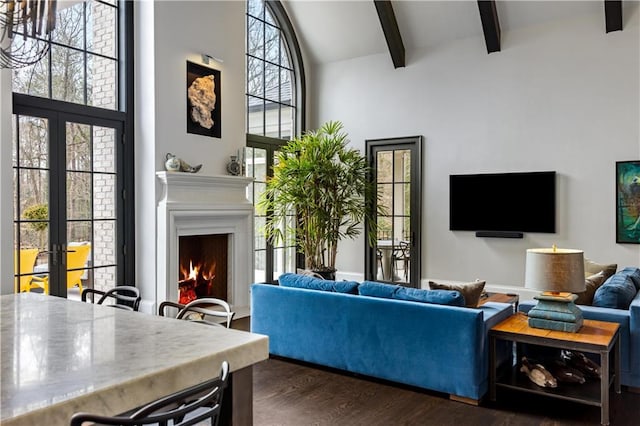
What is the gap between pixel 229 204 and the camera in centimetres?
625

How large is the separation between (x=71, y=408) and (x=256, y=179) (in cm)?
653

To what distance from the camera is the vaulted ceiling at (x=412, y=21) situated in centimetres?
657

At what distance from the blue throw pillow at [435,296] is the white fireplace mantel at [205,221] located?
2.71 metres

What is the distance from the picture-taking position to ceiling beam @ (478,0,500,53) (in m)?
6.64

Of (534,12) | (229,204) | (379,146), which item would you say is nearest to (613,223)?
(534,12)

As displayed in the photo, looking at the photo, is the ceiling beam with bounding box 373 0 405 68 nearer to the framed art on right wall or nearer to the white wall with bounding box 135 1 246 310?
the white wall with bounding box 135 1 246 310

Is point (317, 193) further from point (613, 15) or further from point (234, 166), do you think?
point (613, 15)

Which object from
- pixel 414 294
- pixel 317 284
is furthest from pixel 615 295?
pixel 317 284

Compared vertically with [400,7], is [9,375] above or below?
below

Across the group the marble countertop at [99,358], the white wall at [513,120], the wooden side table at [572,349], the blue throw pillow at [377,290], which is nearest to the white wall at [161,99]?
the blue throw pillow at [377,290]

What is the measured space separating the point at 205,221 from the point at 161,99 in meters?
1.41

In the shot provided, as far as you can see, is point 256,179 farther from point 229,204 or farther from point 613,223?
point 613,223

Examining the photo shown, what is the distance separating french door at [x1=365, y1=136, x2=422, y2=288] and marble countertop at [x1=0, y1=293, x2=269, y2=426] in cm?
603

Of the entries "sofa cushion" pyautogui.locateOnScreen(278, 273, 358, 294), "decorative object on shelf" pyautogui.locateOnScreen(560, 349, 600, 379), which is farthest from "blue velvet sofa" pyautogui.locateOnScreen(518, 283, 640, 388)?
"sofa cushion" pyautogui.locateOnScreen(278, 273, 358, 294)
